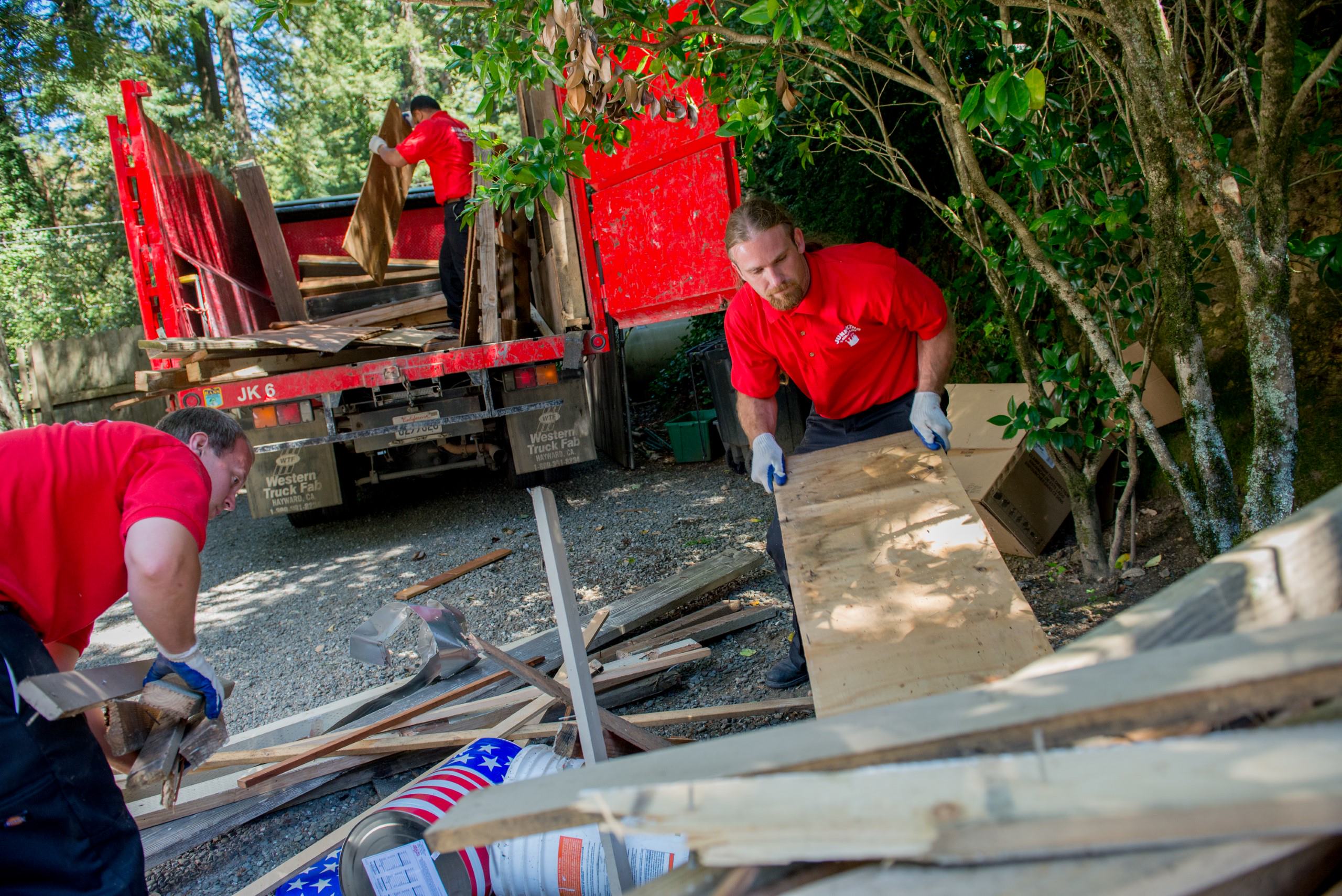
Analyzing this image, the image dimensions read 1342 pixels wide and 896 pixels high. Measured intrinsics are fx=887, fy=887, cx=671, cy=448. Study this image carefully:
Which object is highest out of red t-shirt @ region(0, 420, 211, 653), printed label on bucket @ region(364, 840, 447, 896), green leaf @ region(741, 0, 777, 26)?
green leaf @ region(741, 0, 777, 26)

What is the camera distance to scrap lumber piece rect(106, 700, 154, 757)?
7.27 ft

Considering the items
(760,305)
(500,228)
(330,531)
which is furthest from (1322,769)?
(330,531)

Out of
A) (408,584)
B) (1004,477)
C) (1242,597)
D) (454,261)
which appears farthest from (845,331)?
(454,261)

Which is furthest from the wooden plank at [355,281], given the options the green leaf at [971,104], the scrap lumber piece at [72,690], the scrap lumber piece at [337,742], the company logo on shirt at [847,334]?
the green leaf at [971,104]

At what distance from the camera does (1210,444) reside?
9.23 feet

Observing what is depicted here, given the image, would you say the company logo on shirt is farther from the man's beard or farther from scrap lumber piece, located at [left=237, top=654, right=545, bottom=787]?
scrap lumber piece, located at [left=237, top=654, right=545, bottom=787]

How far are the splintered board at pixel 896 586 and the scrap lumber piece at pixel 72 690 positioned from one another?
1.56m

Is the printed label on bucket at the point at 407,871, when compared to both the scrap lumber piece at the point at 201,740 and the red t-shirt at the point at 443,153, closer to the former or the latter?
the scrap lumber piece at the point at 201,740

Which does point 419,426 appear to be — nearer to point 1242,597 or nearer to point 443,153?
point 443,153

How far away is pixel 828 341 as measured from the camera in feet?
10.4

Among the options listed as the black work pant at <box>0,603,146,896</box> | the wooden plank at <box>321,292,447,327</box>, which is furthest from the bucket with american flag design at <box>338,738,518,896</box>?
the wooden plank at <box>321,292,447,327</box>

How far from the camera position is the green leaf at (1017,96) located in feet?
6.05

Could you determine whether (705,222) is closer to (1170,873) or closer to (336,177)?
(1170,873)

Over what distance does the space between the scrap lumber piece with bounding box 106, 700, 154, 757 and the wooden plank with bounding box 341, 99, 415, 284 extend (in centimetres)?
516
